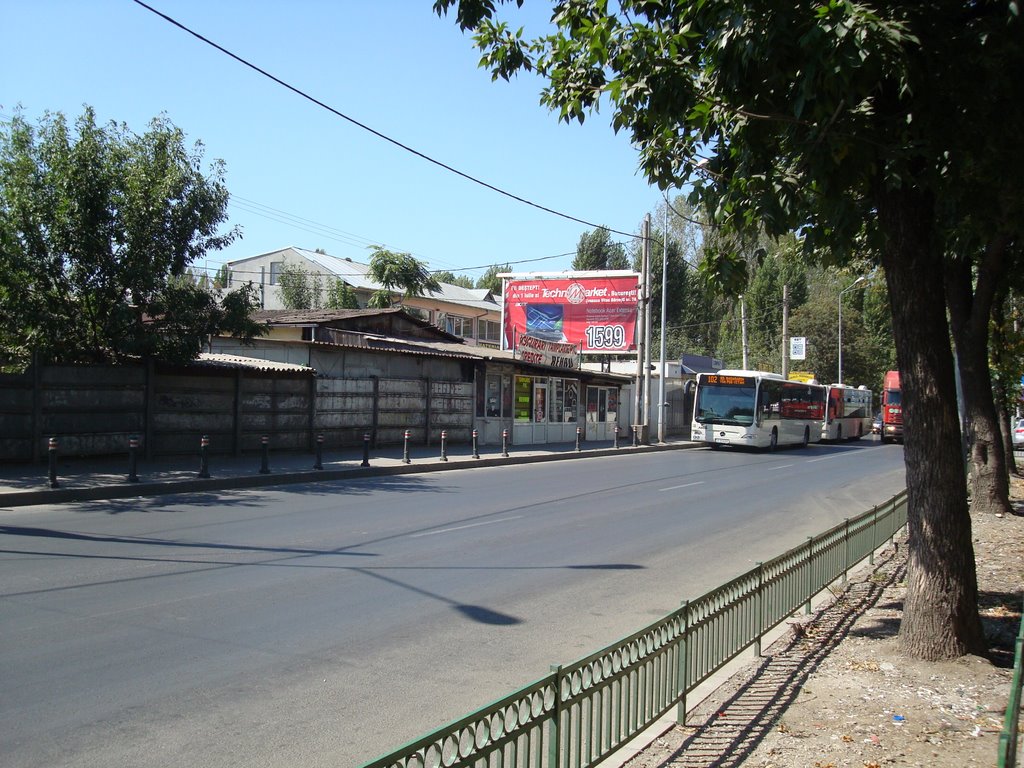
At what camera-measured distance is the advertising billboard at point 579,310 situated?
129 ft

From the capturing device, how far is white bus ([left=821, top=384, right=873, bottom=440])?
46.1m

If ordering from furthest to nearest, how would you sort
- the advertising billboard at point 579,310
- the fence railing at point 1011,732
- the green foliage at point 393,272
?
the green foliage at point 393,272 < the advertising billboard at point 579,310 < the fence railing at point 1011,732

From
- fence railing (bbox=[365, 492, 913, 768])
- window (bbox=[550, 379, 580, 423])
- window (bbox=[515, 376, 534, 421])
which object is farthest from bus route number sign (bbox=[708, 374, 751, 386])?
fence railing (bbox=[365, 492, 913, 768])

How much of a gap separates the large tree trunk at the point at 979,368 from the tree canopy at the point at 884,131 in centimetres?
500

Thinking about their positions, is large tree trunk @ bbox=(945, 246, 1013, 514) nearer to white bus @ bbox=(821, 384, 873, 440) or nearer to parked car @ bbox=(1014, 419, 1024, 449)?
white bus @ bbox=(821, 384, 873, 440)

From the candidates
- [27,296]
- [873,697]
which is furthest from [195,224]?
[873,697]

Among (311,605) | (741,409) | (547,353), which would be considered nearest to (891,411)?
(741,409)

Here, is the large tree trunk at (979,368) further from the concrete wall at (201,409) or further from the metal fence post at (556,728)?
the concrete wall at (201,409)

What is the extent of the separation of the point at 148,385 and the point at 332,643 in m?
14.2

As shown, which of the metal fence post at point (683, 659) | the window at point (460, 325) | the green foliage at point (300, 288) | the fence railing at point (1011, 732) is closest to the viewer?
the fence railing at point (1011, 732)

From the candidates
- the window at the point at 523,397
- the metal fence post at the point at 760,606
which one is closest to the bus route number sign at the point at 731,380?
the window at the point at 523,397

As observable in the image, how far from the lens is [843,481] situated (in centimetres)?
2325

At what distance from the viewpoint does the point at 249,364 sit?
22.9 m

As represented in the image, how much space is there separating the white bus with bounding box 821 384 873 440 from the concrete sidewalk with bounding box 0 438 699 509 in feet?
78.2
